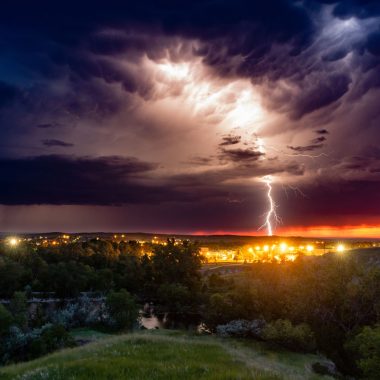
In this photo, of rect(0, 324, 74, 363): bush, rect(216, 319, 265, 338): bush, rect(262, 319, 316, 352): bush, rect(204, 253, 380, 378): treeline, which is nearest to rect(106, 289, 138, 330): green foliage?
rect(204, 253, 380, 378): treeline

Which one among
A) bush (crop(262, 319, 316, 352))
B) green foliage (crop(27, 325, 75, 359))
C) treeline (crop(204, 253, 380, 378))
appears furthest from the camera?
treeline (crop(204, 253, 380, 378))

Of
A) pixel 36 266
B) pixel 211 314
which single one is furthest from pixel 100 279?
pixel 211 314

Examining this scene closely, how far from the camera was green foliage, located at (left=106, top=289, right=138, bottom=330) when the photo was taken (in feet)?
224

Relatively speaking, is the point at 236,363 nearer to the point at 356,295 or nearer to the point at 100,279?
the point at 356,295

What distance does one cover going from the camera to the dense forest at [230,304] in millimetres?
45988

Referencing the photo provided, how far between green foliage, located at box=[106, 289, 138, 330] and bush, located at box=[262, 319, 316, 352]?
2750 cm

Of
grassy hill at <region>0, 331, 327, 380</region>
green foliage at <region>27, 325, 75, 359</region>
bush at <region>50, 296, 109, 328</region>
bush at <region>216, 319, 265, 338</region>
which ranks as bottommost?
bush at <region>50, 296, 109, 328</region>

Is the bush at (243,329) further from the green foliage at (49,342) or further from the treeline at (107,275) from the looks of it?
the treeline at (107,275)

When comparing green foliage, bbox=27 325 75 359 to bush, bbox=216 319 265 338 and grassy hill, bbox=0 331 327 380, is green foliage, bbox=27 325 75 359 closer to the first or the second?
bush, bbox=216 319 265 338

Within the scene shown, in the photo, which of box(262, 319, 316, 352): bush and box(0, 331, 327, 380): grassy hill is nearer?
box(0, 331, 327, 380): grassy hill

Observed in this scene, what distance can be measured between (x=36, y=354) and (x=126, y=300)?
88.6 feet

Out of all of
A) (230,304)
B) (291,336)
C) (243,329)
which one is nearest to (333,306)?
(291,336)

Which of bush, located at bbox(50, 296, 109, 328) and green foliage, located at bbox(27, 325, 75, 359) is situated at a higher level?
green foliage, located at bbox(27, 325, 75, 359)

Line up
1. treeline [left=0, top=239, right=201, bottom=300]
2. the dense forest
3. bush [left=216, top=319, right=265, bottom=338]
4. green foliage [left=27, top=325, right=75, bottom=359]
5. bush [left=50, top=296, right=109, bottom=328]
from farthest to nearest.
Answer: treeline [left=0, top=239, right=201, bottom=300], bush [left=50, top=296, right=109, bottom=328], bush [left=216, top=319, right=265, bottom=338], the dense forest, green foliage [left=27, top=325, right=75, bottom=359]
